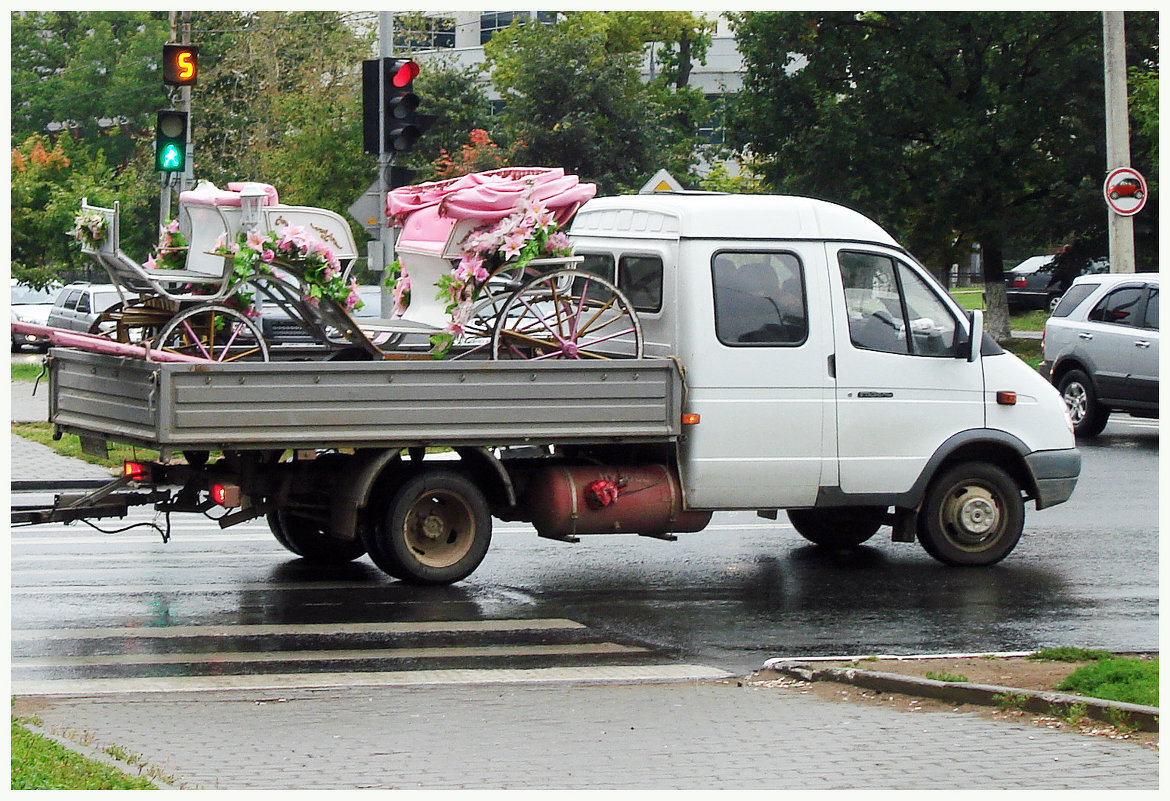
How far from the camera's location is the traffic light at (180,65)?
1744 centimetres

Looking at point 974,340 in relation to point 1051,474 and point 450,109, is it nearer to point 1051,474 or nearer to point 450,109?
point 1051,474

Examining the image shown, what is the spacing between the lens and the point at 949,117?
34562 millimetres

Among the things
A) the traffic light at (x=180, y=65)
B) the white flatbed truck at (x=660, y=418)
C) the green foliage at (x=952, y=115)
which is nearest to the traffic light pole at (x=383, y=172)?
the traffic light at (x=180, y=65)

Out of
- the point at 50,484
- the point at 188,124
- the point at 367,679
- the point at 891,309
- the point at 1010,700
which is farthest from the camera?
the point at 188,124

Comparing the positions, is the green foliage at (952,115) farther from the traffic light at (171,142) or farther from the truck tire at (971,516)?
the truck tire at (971,516)

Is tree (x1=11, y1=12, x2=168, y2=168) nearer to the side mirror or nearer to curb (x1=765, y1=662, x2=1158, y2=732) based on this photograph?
the side mirror

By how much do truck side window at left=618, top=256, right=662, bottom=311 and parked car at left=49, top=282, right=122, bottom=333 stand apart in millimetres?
23642

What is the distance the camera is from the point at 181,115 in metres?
17.4

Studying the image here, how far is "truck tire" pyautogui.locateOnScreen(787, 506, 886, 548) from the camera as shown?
1286 centimetres

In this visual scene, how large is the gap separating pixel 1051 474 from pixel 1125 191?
11565mm

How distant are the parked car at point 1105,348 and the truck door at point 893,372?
28.9ft

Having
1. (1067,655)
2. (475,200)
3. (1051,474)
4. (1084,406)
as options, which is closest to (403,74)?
(475,200)

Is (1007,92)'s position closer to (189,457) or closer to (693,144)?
(693,144)

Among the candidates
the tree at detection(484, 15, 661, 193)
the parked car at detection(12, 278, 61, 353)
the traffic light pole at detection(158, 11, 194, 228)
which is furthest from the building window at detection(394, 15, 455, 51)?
the traffic light pole at detection(158, 11, 194, 228)
